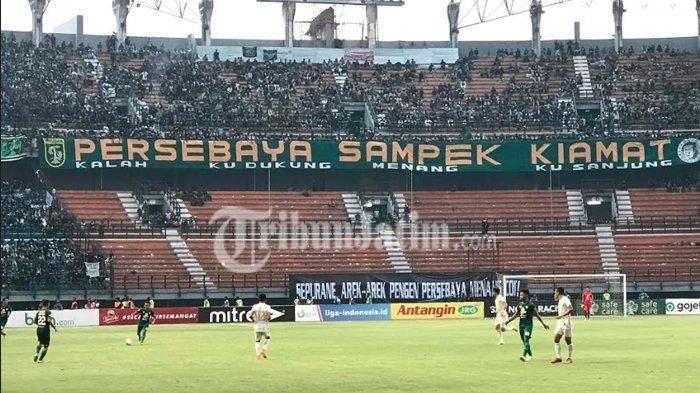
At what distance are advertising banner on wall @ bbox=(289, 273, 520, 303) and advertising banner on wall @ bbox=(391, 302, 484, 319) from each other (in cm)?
226

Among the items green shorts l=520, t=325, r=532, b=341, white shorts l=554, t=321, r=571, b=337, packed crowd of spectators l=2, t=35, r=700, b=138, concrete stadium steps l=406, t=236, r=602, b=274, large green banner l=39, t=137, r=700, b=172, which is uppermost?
packed crowd of spectators l=2, t=35, r=700, b=138

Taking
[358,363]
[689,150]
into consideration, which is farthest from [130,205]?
[358,363]

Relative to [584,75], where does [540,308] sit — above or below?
below

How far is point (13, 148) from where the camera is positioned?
71625 mm

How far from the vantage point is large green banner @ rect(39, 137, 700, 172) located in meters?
77.9

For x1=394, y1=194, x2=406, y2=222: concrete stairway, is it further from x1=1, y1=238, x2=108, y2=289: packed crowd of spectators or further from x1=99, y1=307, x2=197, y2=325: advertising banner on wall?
x1=99, y1=307, x2=197, y2=325: advertising banner on wall

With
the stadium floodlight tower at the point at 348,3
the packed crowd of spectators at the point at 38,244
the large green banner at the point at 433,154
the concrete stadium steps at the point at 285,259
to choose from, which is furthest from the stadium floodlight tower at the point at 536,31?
the packed crowd of spectators at the point at 38,244

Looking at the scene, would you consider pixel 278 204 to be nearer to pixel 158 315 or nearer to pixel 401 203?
pixel 401 203

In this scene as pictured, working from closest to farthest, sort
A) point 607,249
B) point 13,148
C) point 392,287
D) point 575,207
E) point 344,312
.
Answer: point 344,312 < point 392,287 < point 13,148 < point 607,249 < point 575,207

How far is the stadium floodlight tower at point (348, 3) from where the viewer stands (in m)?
89.6

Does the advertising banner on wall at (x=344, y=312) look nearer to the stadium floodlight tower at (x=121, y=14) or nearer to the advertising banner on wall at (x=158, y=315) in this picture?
the advertising banner on wall at (x=158, y=315)

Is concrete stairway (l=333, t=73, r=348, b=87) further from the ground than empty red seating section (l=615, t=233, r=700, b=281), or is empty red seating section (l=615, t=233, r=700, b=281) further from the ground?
concrete stairway (l=333, t=73, r=348, b=87)

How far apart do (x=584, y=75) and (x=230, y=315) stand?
42197 mm

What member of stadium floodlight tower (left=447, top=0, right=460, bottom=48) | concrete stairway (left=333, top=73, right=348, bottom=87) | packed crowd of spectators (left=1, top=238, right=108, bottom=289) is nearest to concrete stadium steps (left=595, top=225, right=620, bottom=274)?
concrete stairway (left=333, top=73, right=348, bottom=87)
